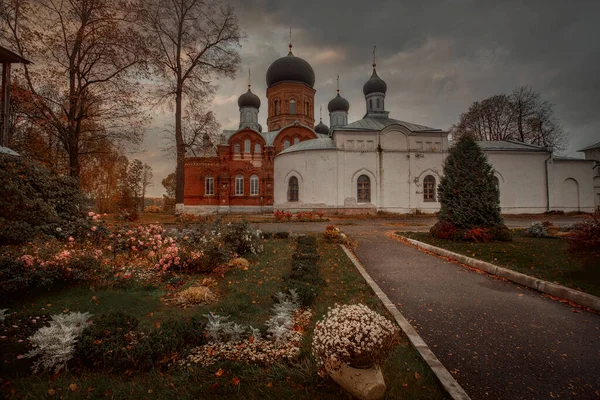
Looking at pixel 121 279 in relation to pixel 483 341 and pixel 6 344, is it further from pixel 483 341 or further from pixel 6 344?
pixel 483 341

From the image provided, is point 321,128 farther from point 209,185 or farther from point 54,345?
point 54,345

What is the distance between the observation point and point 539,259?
7590 mm

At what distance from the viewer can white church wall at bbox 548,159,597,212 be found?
27.1 meters

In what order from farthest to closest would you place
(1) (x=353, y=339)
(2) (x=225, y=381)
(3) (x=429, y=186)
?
(3) (x=429, y=186)
(2) (x=225, y=381)
(1) (x=353, y=339)

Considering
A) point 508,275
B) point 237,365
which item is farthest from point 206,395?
point 508,275

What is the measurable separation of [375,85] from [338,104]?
22.1 feet

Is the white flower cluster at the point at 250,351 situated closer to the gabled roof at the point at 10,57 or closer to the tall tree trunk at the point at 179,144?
the gabled roof at the point at 10,57

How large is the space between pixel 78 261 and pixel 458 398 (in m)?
6.22

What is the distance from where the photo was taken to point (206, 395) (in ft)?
8.32

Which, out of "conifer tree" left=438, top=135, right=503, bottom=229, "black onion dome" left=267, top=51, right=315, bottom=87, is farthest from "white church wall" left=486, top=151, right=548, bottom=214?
"black onion dome" left=267, top=51, right=315, bottom=87

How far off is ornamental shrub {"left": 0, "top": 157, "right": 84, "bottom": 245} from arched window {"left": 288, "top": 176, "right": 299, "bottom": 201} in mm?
19350

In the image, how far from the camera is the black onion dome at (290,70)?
3444 centimetres

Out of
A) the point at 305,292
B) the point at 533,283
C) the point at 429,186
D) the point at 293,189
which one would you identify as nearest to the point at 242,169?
the point at 293,189

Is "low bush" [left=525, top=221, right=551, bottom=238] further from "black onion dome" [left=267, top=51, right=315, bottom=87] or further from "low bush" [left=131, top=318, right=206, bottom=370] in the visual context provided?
"black onion dome" [left=267, top=51, right=315, bottom=87]
